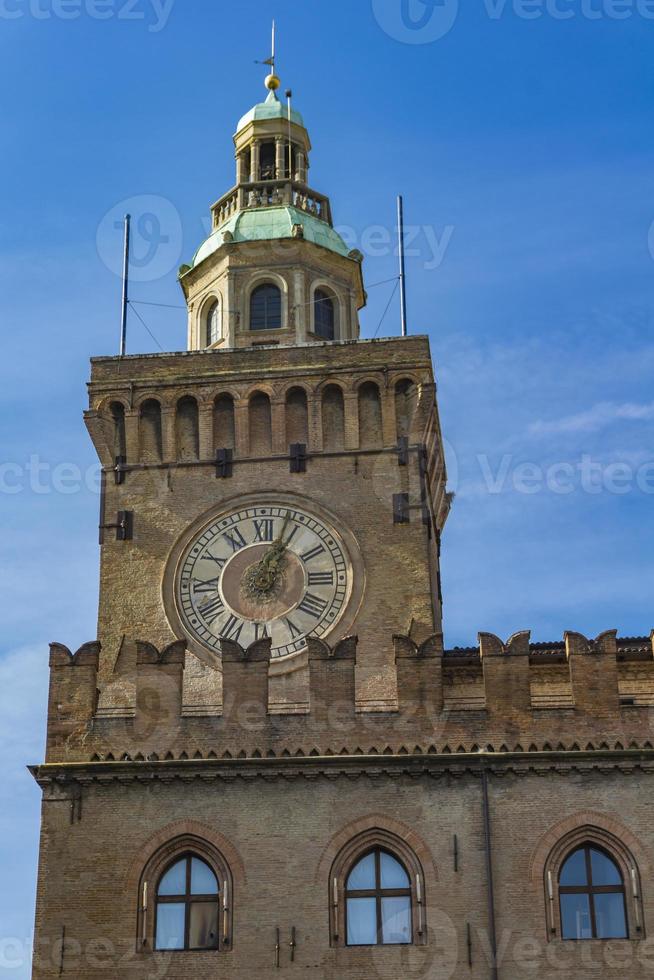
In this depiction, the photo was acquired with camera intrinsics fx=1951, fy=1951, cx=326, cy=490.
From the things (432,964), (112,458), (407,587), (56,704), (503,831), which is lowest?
(432,964)

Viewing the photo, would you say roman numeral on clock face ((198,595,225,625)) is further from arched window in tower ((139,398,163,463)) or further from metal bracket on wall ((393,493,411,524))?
metal bracket on wall ((393,493,411,524))

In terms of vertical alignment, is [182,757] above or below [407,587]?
below

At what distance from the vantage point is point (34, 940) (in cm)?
3209

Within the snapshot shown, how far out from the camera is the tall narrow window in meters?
31.8

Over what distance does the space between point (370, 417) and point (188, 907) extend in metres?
11.1

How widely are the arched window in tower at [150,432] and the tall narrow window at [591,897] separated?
12150mm

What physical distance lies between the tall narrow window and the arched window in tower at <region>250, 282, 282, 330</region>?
45.8 ft

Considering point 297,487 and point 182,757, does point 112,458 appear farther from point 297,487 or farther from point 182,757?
point 182,757

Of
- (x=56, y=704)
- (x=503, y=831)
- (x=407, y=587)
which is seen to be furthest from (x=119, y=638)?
(x=503, y=831)

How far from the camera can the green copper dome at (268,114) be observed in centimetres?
4453

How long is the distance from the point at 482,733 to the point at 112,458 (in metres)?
10.4

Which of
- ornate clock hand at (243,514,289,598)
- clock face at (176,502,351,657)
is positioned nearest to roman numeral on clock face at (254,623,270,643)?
clock face at (176,502,351,657)

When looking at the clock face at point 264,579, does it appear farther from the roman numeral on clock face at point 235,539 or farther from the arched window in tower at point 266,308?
the arched window in tower at point 266,308

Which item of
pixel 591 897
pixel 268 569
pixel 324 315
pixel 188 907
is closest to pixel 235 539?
pixel 268 569
